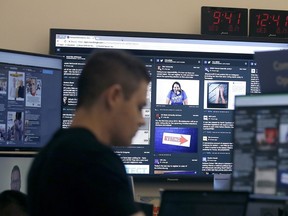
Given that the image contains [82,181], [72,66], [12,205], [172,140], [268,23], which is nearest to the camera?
[82,181]

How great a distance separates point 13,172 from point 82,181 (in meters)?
2.21

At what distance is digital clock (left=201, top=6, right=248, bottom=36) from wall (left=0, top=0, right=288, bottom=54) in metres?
0.11

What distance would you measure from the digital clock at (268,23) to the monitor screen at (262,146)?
3268mm

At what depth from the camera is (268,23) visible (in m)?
5.10

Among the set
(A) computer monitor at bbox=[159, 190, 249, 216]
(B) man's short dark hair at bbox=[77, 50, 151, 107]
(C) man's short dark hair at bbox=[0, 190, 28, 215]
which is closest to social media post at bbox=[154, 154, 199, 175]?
(C) man's short dark hair at bbox=[0, 190, 28, 215]

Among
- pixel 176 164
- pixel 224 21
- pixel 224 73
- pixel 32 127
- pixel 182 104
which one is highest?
pixel 224 21

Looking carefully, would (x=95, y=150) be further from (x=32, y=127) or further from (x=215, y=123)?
(x=215, y=123)

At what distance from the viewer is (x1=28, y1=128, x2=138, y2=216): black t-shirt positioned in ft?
5.35

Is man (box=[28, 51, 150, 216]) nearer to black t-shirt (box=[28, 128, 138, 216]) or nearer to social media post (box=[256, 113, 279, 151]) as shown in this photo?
black t-shirt (box=[28, 128, 138, 216])

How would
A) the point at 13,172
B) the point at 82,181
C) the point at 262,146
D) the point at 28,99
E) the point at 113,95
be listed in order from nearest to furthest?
the point at 82,181 < the point at 113,95 < the point at 262,146 < the point at 13,172 < the point at 28,99

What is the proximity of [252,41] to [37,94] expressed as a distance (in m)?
1.82

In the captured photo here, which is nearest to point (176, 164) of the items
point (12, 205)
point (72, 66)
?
point (72, 66)

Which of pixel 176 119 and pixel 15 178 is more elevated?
pixel 176 119

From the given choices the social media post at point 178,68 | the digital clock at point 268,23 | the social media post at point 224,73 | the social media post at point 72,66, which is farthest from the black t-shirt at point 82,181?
the digital clock at point 268,23
